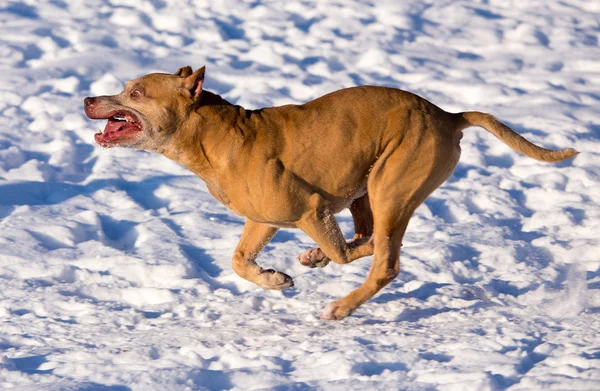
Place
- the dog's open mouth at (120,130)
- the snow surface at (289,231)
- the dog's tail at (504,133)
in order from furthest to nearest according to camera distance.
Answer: the dog's tail at (504,133) → the dog's open mouth at (120,130) → the snow surface at (289,231)

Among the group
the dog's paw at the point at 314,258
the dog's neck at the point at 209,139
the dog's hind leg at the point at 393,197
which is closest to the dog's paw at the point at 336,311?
the dog's hind leg at the point at 393,197

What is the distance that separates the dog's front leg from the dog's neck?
57cm

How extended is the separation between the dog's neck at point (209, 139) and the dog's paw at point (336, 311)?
1021 millimetres

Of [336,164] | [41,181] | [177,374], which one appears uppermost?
[336,164]

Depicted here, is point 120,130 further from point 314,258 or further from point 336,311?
point 336,311

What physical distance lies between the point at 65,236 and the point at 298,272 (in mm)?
1833

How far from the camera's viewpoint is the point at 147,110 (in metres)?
Answer: 5.51

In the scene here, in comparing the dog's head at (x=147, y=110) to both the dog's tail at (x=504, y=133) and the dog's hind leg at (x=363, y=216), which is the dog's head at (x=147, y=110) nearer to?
the dog's hind leg at (x=363, y=216)

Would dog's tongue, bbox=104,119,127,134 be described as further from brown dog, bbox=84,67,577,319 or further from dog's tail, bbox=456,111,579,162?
dog's tail, bbox=456,111,579,162

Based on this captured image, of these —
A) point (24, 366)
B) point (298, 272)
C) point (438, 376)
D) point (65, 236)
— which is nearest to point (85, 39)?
point (65, 236)

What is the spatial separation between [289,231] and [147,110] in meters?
2.30

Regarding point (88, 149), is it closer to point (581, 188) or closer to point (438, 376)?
point (581, 188)

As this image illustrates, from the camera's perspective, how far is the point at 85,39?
1140 centimetres

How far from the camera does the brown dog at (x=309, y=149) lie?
216 inches
